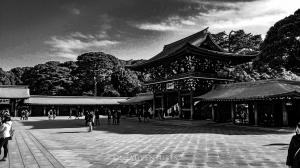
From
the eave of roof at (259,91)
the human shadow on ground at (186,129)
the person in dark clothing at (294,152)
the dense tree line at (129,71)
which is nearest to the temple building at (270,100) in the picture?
the eave of roof at (259,91)

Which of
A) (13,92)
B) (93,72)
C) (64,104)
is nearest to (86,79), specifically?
(93,72)

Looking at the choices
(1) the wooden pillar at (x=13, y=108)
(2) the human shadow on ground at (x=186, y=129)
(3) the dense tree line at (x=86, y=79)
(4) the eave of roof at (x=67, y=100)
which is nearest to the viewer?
(2) the human shadow on ground at (x=186, y=129)

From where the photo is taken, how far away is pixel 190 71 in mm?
29156

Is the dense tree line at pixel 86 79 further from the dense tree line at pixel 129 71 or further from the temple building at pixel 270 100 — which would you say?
the temple building at pixel 270 100

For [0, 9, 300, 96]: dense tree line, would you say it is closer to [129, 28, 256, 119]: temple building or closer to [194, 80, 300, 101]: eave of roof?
[129, 28, 256, 119]: temple building

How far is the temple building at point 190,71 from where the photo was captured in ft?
95.5

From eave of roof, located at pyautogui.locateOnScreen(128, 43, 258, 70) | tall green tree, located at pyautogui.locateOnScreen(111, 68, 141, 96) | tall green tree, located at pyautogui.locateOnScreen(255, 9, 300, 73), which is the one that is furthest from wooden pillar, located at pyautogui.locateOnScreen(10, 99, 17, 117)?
tall green tree, located at pyautogui.locateOnScreen(255, 9, 300, 73)

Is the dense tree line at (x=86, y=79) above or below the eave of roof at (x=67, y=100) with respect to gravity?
above

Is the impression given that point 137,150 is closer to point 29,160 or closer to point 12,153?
point 29,160

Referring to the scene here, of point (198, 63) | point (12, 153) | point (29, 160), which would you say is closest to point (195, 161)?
point (29, 160)

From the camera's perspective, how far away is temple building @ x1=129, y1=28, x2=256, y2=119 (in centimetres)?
2909

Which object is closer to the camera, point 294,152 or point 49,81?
point 294,152

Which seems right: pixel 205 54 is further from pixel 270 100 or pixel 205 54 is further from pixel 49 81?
pixel 49 81

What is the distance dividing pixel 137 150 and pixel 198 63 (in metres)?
21.1
